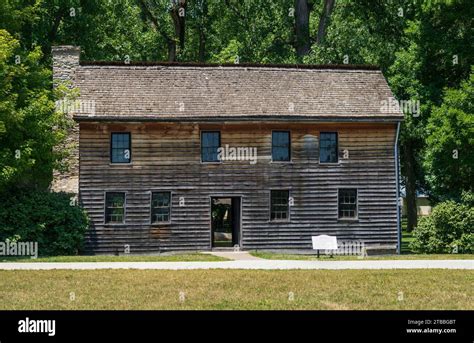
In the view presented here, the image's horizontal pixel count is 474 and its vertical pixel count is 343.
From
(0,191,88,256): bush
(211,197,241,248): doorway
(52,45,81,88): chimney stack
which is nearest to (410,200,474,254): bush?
(211,197,241,248): doorway

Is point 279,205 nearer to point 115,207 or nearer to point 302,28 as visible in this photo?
point 115,207

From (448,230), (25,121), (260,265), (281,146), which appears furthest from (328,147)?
(25,121)

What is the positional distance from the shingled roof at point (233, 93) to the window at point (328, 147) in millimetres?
952

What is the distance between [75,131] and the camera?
29.2 m

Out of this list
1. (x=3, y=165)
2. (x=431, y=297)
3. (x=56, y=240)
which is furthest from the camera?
(x=56, y=240)

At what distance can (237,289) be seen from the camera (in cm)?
1539

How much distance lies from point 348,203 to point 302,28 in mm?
16823

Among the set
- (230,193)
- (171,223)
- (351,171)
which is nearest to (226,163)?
(230,193)

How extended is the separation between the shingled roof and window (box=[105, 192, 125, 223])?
3157 millimetres

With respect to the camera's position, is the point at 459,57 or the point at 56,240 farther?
the point at 459,57

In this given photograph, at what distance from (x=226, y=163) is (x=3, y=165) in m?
8.76

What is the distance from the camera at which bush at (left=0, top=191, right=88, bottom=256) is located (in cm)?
2642

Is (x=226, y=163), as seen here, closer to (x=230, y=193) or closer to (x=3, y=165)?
(x=230, y=193)

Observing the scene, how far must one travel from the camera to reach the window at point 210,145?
2916 cm
